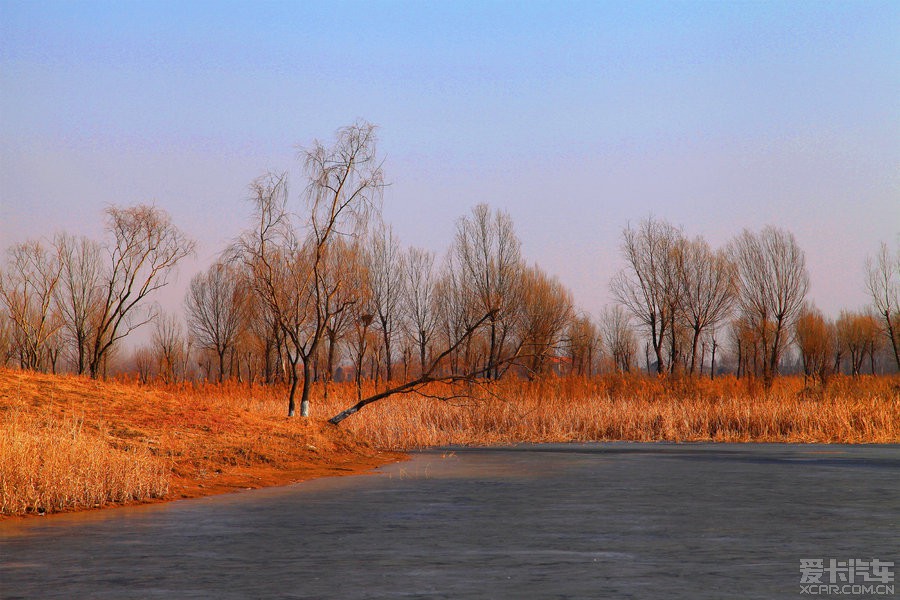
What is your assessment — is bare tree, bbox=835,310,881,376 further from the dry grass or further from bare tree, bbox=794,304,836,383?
the dry grass

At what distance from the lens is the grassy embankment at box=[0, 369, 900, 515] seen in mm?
11914

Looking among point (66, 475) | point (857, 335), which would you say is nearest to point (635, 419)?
point (66, 475)

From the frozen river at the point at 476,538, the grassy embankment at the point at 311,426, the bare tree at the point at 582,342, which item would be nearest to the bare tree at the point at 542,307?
the bare tree at the point at 582,342

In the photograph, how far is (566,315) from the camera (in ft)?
192

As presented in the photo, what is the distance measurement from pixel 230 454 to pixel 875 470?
1096 centimetres

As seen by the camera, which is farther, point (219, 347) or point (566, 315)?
point (219, 347)

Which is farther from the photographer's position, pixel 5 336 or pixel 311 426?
pixel 5 336

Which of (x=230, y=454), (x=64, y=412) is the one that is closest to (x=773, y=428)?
(x=230, y=454)

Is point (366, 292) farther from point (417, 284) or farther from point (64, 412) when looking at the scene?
point (417, 284)

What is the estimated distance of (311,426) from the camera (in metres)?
20.0

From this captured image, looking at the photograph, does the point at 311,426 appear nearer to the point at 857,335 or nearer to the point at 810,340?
the point at 810,340

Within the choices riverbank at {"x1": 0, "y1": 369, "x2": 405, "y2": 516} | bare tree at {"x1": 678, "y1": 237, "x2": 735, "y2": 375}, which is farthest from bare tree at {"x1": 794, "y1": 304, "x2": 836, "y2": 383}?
riverbank at {"x1": 0, "y1": 369, "x2": 405, "y2": 516}

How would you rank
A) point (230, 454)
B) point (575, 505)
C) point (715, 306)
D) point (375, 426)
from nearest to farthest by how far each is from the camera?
point (575, 505) → point (230, 454) → point (375, 426) → point (715, 306)

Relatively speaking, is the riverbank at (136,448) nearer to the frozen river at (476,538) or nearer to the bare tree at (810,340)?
the frozen river at (476,538)
